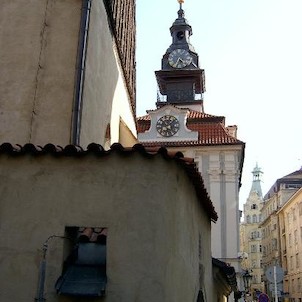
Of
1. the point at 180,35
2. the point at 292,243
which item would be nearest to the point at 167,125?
the point at 180,35

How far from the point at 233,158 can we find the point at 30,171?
20814 mm

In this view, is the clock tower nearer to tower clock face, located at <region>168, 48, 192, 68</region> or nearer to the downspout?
tower clock face, located at <region>168, 48, 192, 68</region>

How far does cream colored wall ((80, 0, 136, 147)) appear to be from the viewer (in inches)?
365

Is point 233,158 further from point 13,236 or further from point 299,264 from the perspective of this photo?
point 299,264

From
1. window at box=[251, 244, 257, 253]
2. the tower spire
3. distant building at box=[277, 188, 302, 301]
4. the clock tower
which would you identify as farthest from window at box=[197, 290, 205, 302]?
the tower spire

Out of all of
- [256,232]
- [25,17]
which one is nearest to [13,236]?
[25,17]

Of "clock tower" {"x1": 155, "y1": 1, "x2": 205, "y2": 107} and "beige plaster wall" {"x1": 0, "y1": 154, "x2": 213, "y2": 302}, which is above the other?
"clock tower" {"x1": 155, "y1": 1, "x2": 205, "y2": 107}

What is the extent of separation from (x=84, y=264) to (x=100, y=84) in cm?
564

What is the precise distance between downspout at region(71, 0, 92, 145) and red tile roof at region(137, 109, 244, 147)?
1710cm

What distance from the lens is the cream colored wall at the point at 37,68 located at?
8.30 meters

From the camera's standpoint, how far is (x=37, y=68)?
8789 millimetres

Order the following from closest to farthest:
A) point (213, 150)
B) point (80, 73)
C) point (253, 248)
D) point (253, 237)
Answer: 1. point (80, 73)
2. point (213, 150)
3. point (253, 248)
4. point (253, 237)

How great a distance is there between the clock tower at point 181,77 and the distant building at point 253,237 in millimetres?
48392

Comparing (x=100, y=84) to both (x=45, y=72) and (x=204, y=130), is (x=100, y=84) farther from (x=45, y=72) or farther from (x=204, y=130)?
(x=204, y=130)
